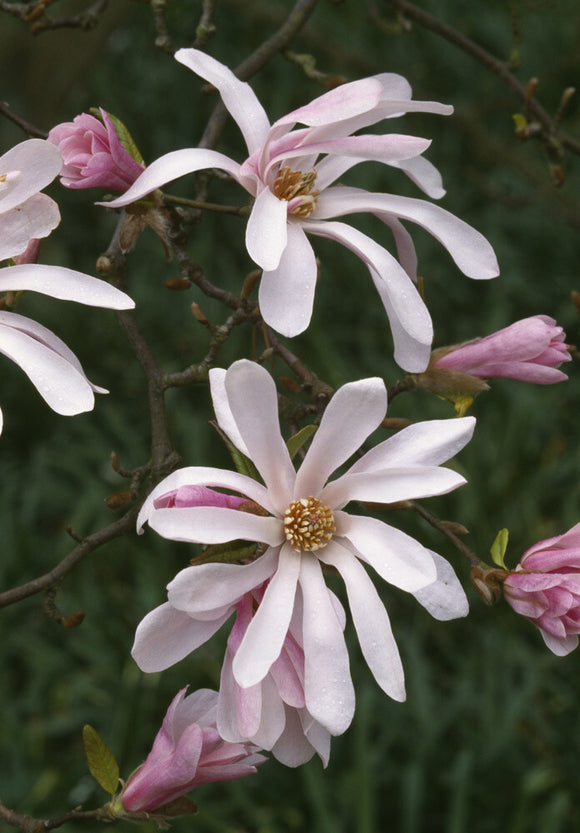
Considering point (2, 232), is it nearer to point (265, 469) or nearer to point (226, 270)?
point (265, 469)

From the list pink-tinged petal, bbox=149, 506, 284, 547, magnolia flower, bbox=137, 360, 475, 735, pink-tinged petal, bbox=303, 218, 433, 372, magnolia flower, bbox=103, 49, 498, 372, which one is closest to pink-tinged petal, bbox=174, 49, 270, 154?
magnolia flower, bbox=103, 49, 498, 372

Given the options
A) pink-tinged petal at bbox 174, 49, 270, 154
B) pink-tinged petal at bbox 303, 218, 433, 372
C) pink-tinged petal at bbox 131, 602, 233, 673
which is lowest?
pink-tinged petal at bbox 131, 602, 233, 673

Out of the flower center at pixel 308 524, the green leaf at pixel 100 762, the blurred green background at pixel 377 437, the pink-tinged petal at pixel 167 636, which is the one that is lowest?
the blurred green background at pixel 377 437

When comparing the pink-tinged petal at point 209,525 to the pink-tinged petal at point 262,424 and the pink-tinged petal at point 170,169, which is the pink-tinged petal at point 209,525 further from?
the pink-tinged petal at point 170,169

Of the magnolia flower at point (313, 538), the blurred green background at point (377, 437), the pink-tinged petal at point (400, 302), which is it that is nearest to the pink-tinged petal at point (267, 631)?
the magnolia flower at point (313, 538)

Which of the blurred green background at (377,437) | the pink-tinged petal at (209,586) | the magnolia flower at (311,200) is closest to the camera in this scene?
the pink-tinged petal at (209,586)

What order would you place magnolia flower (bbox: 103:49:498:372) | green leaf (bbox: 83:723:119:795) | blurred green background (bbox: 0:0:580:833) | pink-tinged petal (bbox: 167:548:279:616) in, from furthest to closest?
blurred green background (bbox: 0:0:580:833) < green leaf (bbox: 83:723:119:795) < magnolia flower (bbox: 103:49:498:372) < pink-tinged petal (bbox: 167:548:279:616)

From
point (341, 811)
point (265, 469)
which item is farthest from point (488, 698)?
point (265, 469)

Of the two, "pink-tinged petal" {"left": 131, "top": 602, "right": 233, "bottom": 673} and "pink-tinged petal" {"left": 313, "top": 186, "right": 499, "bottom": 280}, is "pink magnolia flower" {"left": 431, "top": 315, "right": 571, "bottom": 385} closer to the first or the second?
"pink-tinged petal" {"left": 313, "top": 186, "right": 499, "bottom": 280}
